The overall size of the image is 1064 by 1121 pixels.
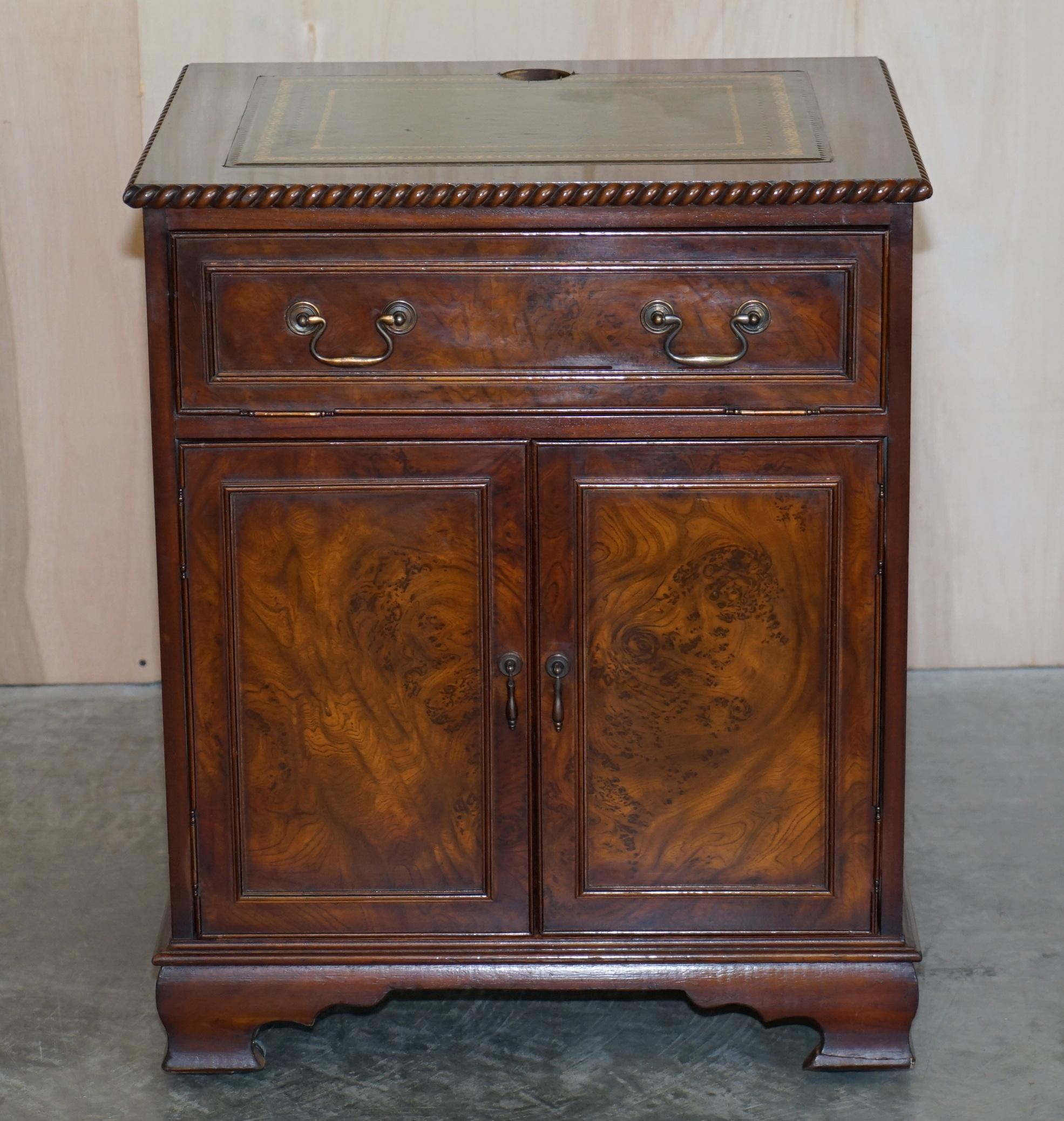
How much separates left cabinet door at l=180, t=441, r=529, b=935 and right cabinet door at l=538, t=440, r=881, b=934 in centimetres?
6

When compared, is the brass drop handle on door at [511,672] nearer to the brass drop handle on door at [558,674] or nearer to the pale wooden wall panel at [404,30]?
the brass drop handle on door at [558,674]

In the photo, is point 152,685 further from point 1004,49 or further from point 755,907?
point 1004,49

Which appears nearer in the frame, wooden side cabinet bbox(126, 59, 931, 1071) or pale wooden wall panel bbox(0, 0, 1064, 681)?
wooden side cabinet bbox(126, 59, 931, 1071)

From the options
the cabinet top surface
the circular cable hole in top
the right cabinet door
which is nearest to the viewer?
the cabinet top surface

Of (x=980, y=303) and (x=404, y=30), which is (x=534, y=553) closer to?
(x=404, y=30)

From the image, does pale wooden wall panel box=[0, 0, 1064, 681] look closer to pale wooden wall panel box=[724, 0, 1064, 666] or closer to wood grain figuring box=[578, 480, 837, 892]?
pale wooden wall panel box=[724, 0, 1064, 666]

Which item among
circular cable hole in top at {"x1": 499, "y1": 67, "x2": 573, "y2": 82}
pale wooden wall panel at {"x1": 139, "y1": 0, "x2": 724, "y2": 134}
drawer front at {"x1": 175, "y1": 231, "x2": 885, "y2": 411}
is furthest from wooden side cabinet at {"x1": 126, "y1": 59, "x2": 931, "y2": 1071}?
pale wooden wall panel at {"x1": 139, "y1": 0, "x2": 724, "y2": 134}

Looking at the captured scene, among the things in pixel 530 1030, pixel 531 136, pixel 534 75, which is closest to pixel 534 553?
pixel 531 136

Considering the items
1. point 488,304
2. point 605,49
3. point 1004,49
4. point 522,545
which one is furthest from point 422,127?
point 1004,49

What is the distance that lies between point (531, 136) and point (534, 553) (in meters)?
0.51

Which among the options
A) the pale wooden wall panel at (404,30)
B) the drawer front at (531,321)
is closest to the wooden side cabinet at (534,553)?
the drawer front at (531,321)

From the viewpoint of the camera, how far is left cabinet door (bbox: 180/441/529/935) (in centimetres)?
219

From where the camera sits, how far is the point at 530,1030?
2445mm

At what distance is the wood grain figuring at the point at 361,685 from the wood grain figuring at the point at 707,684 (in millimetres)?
151
